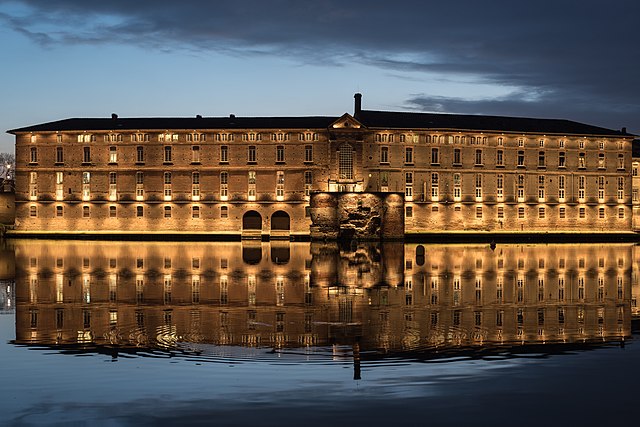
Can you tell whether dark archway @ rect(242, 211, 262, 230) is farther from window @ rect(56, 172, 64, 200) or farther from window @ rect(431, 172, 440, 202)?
window @ rect(56, 172, 64, 200)

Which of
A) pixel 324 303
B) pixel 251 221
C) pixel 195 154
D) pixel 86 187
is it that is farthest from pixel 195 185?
pixel 324 303

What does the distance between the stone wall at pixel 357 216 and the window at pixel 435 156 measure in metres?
10.3

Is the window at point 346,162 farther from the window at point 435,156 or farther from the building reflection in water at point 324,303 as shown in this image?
the building reflection in water at point 324,303

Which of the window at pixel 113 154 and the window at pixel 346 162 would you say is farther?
the window at pixel 113 154

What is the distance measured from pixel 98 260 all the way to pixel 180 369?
112ft

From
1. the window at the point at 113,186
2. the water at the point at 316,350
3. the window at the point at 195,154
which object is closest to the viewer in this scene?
the water at the point at 316,350

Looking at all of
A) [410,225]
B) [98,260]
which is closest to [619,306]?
[98,260]

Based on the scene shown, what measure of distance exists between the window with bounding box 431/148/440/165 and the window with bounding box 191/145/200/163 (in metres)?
25.0

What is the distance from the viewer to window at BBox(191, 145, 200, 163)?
8575 centimetres

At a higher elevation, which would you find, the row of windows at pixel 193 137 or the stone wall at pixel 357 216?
the row of windows at pixel 193 137

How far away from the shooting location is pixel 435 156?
286ft

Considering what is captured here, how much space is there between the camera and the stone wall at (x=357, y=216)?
77.0 metres

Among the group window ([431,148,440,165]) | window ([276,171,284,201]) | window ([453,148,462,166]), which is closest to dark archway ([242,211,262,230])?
window ([276,171,284,201])

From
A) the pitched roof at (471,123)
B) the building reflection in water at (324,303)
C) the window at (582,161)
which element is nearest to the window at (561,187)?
the window at (582,161)
